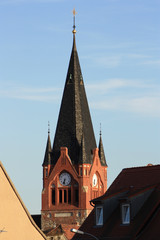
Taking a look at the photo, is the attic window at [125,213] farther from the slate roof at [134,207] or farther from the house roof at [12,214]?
the house roof at [12,214]

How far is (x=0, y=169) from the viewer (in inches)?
1571

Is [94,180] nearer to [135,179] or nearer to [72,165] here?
[72,165]

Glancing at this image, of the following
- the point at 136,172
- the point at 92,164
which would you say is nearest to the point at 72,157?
the point at 92,164

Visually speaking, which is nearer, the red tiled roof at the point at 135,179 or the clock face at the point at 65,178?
the red tiled roof at the point at 135,179

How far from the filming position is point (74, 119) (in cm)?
12800

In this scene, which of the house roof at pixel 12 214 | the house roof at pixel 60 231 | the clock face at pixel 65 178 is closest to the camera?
the house roof at pixel 12 214

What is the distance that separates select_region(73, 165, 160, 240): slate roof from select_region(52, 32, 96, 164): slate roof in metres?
81.6

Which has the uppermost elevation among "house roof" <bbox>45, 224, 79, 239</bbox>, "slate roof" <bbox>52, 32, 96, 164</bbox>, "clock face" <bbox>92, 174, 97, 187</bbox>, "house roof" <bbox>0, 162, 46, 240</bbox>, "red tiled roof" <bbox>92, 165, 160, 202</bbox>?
"slate roof" <bbox>52, 32, 96, 164</bbox>

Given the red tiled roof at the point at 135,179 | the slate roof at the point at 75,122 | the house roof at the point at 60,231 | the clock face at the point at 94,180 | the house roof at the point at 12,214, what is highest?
the slate roof at the point at 75,122

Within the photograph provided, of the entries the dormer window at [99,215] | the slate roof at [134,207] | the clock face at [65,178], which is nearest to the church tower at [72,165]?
the clock face at [65,178]

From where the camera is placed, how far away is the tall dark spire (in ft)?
416

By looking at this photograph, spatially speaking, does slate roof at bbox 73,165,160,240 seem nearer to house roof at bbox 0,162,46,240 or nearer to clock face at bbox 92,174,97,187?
house roof at bbox 0,162,46,240

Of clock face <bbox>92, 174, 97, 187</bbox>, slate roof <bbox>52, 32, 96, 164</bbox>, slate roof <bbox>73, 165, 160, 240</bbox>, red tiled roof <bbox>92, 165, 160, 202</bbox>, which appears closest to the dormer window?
slate roof <bbox>73, 165, 160, 240</bbox>

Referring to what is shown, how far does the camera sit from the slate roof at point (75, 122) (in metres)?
127
